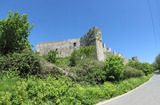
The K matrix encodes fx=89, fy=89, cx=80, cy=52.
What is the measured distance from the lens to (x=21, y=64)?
228 inches

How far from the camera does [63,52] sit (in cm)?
2450

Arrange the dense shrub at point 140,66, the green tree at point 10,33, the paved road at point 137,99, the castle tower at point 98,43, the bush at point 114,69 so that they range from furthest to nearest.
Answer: the dense shrub at point 140,66, the castle tower at point 98,43, the bush at point 114,69, the green tree at point 10,33, the paved road at point 137,99

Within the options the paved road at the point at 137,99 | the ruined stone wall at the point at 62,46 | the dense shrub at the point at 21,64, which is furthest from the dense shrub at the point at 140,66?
the dense shrub at the point at 21,64

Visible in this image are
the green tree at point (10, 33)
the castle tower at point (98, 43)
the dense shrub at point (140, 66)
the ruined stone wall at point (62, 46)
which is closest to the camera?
the green tree at point (10, 33)

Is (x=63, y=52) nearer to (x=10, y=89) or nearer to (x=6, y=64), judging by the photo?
(x=6, y=64)

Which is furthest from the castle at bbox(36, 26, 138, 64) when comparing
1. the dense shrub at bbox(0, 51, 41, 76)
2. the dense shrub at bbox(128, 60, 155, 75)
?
the dense shrub at bbox(0, 51, 41, 76)

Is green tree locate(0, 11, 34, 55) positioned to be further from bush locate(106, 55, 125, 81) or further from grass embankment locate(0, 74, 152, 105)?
bush locate(106, 55, 125, 81)

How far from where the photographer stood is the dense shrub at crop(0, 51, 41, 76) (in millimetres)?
5590

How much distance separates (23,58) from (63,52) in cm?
1852

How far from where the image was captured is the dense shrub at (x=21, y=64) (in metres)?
5.59

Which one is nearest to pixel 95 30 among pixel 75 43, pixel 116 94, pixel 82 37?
pixel 82 37

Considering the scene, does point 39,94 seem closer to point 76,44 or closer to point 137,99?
point 137,99

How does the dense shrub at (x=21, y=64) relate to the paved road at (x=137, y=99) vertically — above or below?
above

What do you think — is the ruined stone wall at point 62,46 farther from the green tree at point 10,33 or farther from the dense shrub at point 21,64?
the dense shrub at point 21,64
